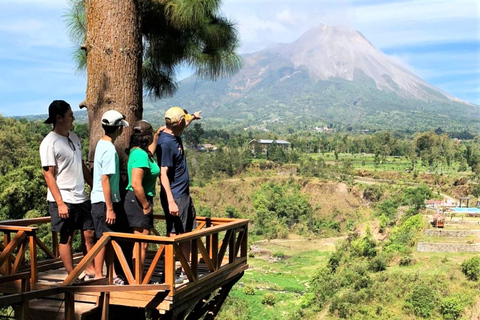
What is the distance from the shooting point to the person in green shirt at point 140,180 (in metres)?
3.45

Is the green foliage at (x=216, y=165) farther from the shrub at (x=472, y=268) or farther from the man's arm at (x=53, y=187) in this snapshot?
the man's arm at (x=53, y=187)

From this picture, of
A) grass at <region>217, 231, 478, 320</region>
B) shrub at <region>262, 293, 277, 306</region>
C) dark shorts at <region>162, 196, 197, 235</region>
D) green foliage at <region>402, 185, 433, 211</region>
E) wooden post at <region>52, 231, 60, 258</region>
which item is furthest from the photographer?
green foliage at <region>402, 185, 433, 211</region>

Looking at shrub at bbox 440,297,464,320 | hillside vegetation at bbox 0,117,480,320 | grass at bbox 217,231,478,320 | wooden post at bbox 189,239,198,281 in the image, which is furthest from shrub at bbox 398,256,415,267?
wooden post at bbox 189,239,198,281

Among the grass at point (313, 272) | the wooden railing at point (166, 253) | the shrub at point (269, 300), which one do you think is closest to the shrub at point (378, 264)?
the grass at point (313, 272)

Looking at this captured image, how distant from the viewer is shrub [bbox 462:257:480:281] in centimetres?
2827

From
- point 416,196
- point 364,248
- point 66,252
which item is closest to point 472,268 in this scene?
point 364,248

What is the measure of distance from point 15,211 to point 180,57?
15714 millimetres

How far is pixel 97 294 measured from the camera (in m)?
3.26

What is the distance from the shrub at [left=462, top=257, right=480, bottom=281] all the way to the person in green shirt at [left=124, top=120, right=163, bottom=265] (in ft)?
94.0

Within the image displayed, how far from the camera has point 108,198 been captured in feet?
11.0

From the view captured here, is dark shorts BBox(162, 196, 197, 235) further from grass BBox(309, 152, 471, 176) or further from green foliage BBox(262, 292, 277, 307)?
grass BBox(309, 152, 471, 176)

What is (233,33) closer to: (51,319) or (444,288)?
(51,319)

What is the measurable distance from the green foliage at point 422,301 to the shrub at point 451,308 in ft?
1.53

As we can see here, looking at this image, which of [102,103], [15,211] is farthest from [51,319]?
[15,211]
